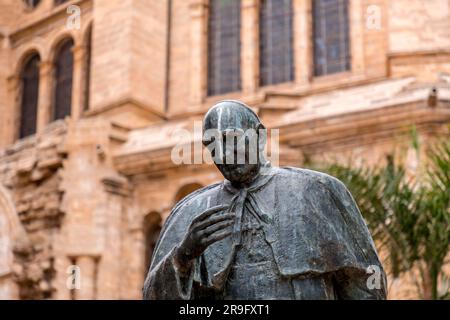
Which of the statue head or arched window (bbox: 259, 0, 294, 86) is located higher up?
arched window (bbox: 259, 0, 294, 86)

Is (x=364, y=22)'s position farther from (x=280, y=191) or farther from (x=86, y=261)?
(x=280, y=191)

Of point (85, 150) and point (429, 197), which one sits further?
point (85, 150)

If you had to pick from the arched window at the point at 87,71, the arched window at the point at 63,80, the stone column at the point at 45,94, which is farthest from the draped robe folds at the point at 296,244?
the stone column at the point at 45,94

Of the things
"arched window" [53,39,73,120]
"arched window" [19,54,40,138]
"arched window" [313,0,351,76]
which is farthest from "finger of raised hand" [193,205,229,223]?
"arched window" [19,54,40,138]

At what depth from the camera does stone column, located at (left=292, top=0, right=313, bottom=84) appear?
24.5 metres

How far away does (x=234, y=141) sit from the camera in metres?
3.92

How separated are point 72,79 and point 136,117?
5.45 m

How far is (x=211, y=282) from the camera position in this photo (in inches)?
149

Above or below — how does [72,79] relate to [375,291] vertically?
above

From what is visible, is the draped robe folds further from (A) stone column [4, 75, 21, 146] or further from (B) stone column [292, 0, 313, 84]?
(A) stone column [4, 75, 21, 146]

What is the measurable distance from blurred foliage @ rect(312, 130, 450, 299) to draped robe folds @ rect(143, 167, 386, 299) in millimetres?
7700

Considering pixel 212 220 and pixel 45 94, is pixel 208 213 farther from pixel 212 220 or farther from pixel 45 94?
pixel 45 94

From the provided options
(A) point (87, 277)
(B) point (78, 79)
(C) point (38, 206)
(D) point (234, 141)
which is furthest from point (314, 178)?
(B) point (78, 79)
